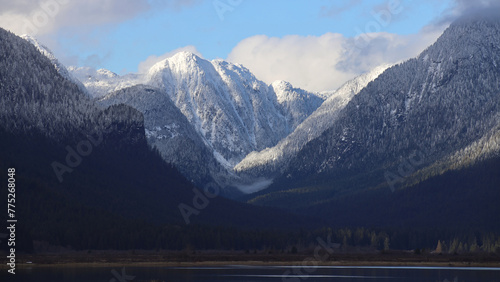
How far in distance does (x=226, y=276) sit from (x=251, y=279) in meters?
11.9

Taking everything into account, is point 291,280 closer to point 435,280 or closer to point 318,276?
point 318,276

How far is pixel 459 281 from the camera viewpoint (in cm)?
17962

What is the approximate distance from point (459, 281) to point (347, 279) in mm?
23162

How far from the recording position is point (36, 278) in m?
175

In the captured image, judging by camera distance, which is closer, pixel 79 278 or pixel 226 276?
pixel 79 278

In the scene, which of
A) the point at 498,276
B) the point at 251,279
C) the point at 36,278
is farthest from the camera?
the point at 498,276

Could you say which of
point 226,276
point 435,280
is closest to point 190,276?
point 226,276

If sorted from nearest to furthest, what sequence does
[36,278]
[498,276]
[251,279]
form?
[36,278], [251,279], [498,276]

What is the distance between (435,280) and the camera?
181 meters

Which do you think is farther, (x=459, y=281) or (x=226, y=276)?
(x=226, y=276)

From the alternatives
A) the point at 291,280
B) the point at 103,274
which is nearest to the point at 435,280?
the point at 291,280

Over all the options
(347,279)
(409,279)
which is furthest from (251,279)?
(409,279)

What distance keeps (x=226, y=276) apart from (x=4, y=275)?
47.8 m

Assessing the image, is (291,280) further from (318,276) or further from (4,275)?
(4,275)
